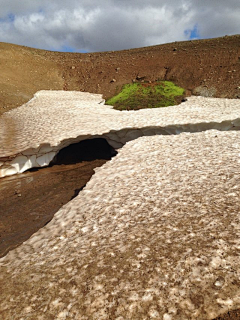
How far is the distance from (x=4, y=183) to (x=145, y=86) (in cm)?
1605

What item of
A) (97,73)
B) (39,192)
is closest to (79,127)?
(39,192)

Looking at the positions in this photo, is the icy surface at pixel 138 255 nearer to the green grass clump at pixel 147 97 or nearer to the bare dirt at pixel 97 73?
the bare dirt at pixel 97 73

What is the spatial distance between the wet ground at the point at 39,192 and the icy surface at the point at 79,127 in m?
0.82

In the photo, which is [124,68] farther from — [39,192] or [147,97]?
[39,192]

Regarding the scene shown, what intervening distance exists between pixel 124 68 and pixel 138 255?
104 ft

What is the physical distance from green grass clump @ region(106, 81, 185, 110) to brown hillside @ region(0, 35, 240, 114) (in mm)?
4199

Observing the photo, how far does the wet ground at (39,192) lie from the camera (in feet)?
24.5

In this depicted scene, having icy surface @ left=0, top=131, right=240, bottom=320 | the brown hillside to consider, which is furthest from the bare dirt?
icy surface @ left=0, top=131, right=240, bottom=320

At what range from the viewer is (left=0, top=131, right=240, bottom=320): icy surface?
3.40 metres

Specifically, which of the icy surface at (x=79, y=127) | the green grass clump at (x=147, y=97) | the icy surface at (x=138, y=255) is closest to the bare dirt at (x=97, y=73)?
the icy surface at (x=79, y=127)

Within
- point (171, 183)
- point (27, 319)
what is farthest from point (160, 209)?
point (27, 319)

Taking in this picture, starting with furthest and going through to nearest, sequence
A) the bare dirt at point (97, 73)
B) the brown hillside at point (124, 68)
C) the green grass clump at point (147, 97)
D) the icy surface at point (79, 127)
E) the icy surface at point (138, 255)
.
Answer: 1. the brown hillside at point (124, 68)
2. the green grass clump at point (147, 97)
3. the bare dirt at point (97, 73)
4. the icy surface at point (79, 127)
5. the icy surface at point (138, 255)

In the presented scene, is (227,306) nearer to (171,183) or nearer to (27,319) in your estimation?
(27,319)

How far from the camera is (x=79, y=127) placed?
41.6 feet
